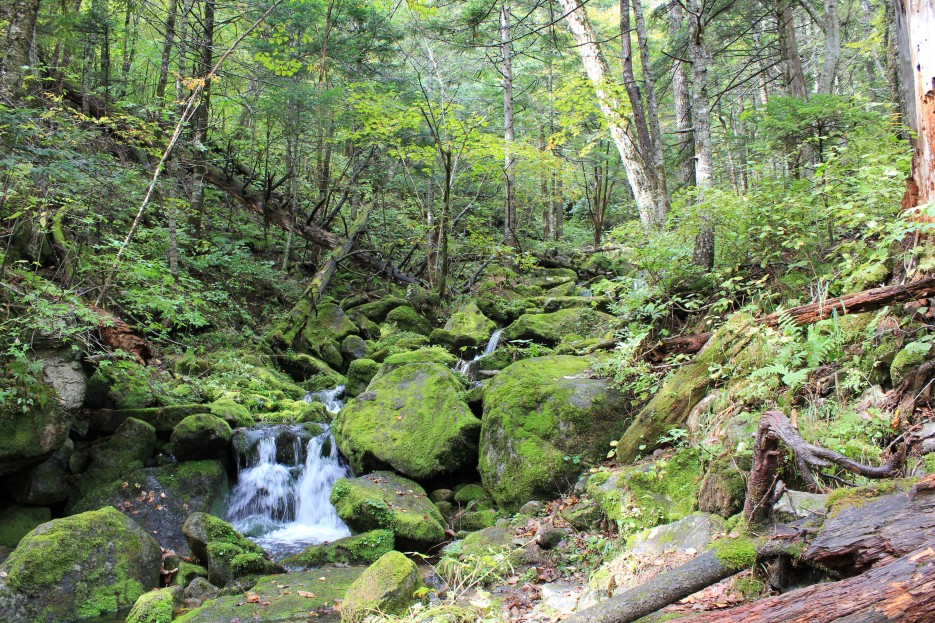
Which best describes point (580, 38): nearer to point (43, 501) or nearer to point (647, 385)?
point (647, 385)

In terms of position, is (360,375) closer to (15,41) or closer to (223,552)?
(223,552)

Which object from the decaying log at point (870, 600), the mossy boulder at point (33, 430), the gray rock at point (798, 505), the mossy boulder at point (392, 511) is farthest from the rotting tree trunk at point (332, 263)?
the decaying log at point (870, 600)

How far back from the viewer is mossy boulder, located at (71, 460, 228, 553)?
6.86 metres

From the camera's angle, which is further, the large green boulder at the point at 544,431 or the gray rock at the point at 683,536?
the large green boulder at the point at 544,431

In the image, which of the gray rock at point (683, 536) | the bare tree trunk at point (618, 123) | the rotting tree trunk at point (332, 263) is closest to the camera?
the gray rock at point (683, 536)

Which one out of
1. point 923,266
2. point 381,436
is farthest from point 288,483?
point 923,266

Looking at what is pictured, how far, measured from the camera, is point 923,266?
4039mm

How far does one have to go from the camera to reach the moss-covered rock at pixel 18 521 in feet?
20.5

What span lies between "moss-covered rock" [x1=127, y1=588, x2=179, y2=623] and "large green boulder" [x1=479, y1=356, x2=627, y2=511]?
349 centimetres

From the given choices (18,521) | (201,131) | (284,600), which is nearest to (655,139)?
(284,600)

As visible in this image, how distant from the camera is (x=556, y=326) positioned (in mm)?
11133

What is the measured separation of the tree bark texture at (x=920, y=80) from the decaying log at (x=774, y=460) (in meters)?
2.70

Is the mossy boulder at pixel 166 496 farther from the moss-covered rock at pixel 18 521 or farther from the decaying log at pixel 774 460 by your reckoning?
the decaying log at pixel 774 460

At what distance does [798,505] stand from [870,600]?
1.26 metres
